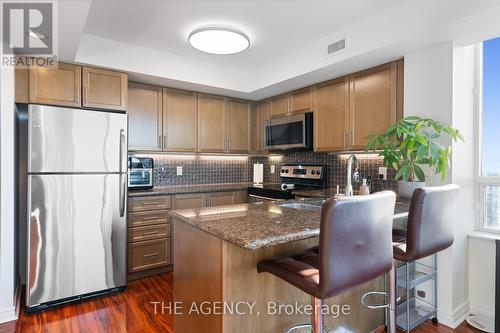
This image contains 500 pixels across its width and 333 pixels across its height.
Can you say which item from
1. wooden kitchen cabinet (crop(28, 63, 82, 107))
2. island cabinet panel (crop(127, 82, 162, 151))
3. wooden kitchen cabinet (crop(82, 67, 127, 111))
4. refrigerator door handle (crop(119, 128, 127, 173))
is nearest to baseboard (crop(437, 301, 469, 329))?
refrigerator door handle (crop(119, 128, 127, 173))

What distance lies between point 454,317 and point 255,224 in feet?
6.28

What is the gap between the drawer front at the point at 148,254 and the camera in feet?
9.90

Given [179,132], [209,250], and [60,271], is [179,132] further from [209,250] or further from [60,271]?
[209,250]

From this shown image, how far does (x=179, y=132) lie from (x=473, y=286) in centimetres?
331

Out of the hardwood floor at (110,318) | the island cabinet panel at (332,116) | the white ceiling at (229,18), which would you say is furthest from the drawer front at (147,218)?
the island cabinet panel at (332,116)

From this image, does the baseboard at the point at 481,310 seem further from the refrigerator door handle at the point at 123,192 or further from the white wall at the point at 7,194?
the white wall at the point at 7,194

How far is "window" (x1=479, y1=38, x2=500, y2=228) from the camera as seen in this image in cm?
230

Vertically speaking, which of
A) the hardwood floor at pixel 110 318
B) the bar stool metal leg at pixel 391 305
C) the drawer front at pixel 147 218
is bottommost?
the hardwood floor at pixel 110 318

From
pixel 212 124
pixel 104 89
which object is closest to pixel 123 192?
pixel 104 89

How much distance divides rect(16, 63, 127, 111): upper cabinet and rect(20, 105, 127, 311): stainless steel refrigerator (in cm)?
17

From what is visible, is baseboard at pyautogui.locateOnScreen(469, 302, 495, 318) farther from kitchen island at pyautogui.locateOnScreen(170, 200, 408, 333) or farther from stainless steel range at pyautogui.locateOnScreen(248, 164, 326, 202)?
stainless steel range at pyautogui.locateOnScreen(248, 164, 326, 202)

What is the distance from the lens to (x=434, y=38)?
84.7 inches

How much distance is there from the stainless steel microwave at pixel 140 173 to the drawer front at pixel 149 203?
248 millimetres

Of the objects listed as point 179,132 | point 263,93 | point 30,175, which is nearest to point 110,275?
point 30,175
